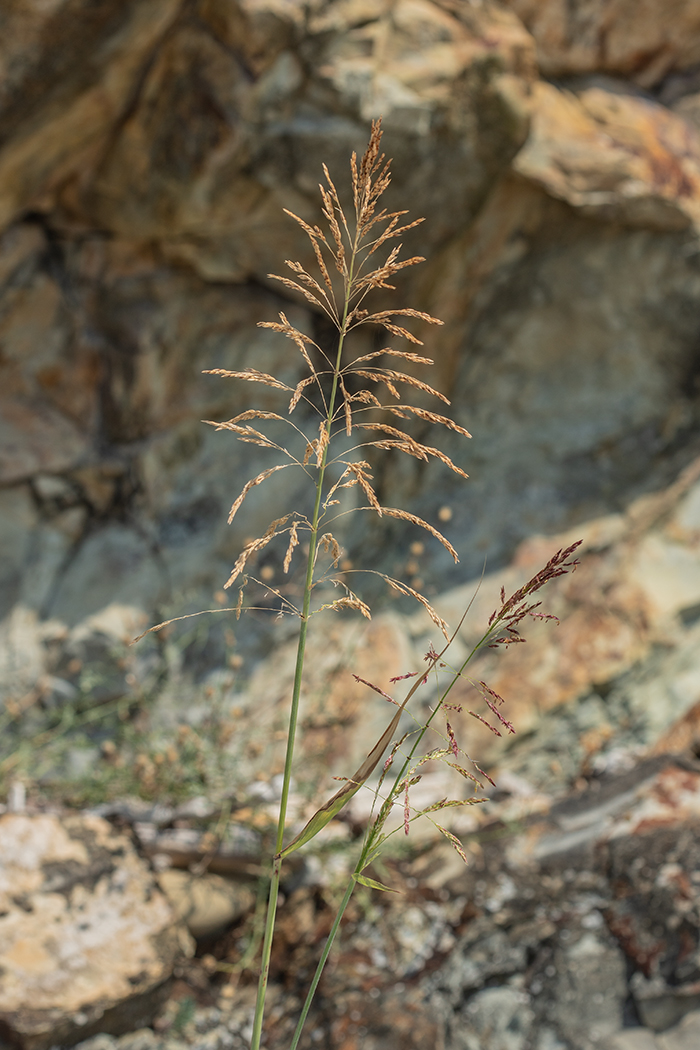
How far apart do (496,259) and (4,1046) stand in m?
3.95

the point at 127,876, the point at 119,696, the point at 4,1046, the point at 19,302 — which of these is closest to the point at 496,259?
the point at 19,302

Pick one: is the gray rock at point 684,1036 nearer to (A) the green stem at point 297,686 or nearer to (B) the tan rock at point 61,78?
(A) the green stem at point 297,686

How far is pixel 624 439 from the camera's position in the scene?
4.07 metres

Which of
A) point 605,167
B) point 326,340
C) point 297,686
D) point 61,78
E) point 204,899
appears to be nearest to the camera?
point 297,686

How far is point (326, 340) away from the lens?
4.21 m

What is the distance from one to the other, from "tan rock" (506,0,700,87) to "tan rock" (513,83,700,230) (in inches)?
10.2

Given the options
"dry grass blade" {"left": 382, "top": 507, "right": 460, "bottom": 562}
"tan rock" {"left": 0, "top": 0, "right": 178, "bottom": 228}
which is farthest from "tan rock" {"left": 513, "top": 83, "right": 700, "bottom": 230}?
"dry grass blade" {"left": 382, "top": 507, "right": 460, "bottom": 562}

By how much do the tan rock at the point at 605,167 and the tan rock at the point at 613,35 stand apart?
0.26 metres

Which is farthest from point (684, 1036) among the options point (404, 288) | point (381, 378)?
point (404, 288)

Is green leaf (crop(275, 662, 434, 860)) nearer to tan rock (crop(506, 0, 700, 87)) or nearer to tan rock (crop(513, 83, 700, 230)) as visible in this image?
tan rock (crop(513, 83, 700, 230))

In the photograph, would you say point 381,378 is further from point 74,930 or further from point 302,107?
point 302,107

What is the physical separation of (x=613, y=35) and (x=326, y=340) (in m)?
2.27

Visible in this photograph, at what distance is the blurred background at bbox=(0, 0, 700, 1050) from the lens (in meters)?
3.37

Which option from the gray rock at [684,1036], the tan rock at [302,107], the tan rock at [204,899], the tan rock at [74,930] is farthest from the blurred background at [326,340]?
the gray rock at [684,1036]
